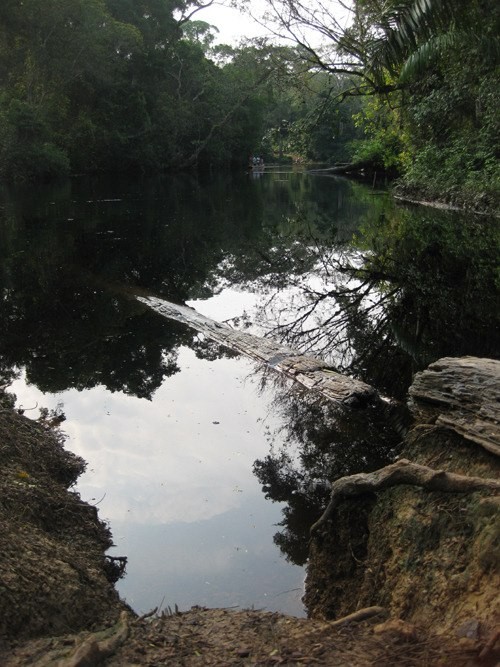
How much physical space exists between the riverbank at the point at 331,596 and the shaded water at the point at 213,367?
53cm

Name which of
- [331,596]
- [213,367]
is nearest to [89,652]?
[331,596]

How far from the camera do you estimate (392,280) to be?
13758 mm

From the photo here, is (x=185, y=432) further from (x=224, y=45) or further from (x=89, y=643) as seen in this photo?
(x=224, y=45)

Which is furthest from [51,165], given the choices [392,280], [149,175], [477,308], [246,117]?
[477,308]

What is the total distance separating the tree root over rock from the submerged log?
699mm

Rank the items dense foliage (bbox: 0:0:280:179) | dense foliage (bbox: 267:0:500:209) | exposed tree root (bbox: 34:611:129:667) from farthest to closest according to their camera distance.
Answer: dense foliage (bbox: 0:0:280:179), dense foliage (bbox: 267:0:500:209), exposed tree root (bbox: 34:611:129:667)

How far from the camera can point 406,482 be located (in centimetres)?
392

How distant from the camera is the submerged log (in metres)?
4.54

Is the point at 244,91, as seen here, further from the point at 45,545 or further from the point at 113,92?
the point at 45,545

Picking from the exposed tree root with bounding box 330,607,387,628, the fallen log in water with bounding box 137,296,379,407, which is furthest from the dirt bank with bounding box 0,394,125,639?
the fallen log in water with bounding box 137,296,379,407

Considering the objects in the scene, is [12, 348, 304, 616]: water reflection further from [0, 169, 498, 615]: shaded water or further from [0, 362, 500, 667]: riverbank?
[0, 362, 500, 667]: riverbank

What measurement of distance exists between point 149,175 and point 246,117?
16.0m

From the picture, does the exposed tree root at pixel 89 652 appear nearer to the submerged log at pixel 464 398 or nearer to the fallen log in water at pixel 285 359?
the submerged log at pixel 464 398

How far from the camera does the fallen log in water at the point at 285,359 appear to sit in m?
7.18
